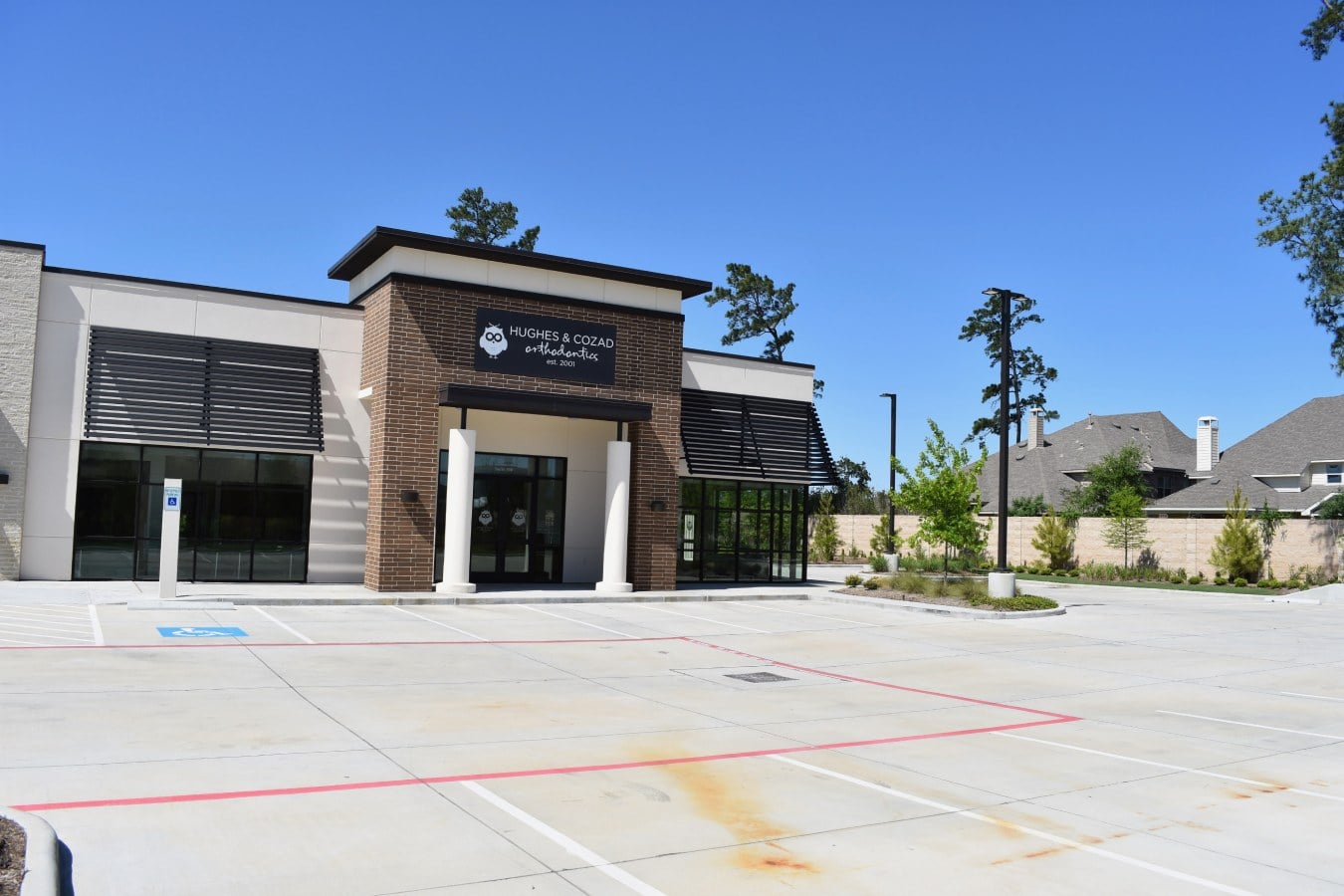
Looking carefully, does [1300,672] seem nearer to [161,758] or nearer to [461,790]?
[461,790]

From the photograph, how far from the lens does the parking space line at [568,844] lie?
5.87 metres

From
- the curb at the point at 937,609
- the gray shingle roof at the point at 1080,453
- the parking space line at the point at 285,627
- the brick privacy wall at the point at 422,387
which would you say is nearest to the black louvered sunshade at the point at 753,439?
the brick privacy wall at the point at 422,387

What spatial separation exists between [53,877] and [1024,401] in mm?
70516

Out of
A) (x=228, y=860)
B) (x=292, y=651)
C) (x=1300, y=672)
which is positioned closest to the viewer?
(x=228, y=860)

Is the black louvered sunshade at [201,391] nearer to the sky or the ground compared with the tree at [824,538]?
nearer to the sky

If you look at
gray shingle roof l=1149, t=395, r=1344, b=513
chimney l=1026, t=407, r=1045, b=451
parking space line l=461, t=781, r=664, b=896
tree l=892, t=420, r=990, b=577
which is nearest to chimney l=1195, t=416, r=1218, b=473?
gray shingle roof l=1149, t=395, r=1344, b=513

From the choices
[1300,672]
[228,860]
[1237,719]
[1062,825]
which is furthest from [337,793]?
[1300,672]

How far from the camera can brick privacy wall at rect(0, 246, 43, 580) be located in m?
20.8

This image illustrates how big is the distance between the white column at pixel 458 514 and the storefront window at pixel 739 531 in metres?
6.71

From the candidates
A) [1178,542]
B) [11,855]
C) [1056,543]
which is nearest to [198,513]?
[11,855]

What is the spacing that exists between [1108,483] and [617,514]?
37354mm

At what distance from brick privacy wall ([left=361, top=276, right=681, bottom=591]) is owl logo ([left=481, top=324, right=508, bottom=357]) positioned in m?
0.27

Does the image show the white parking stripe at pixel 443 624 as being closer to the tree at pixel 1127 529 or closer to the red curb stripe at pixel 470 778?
the red curb stripe at pixel 470 778

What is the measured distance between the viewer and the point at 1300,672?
15891 millimetres
